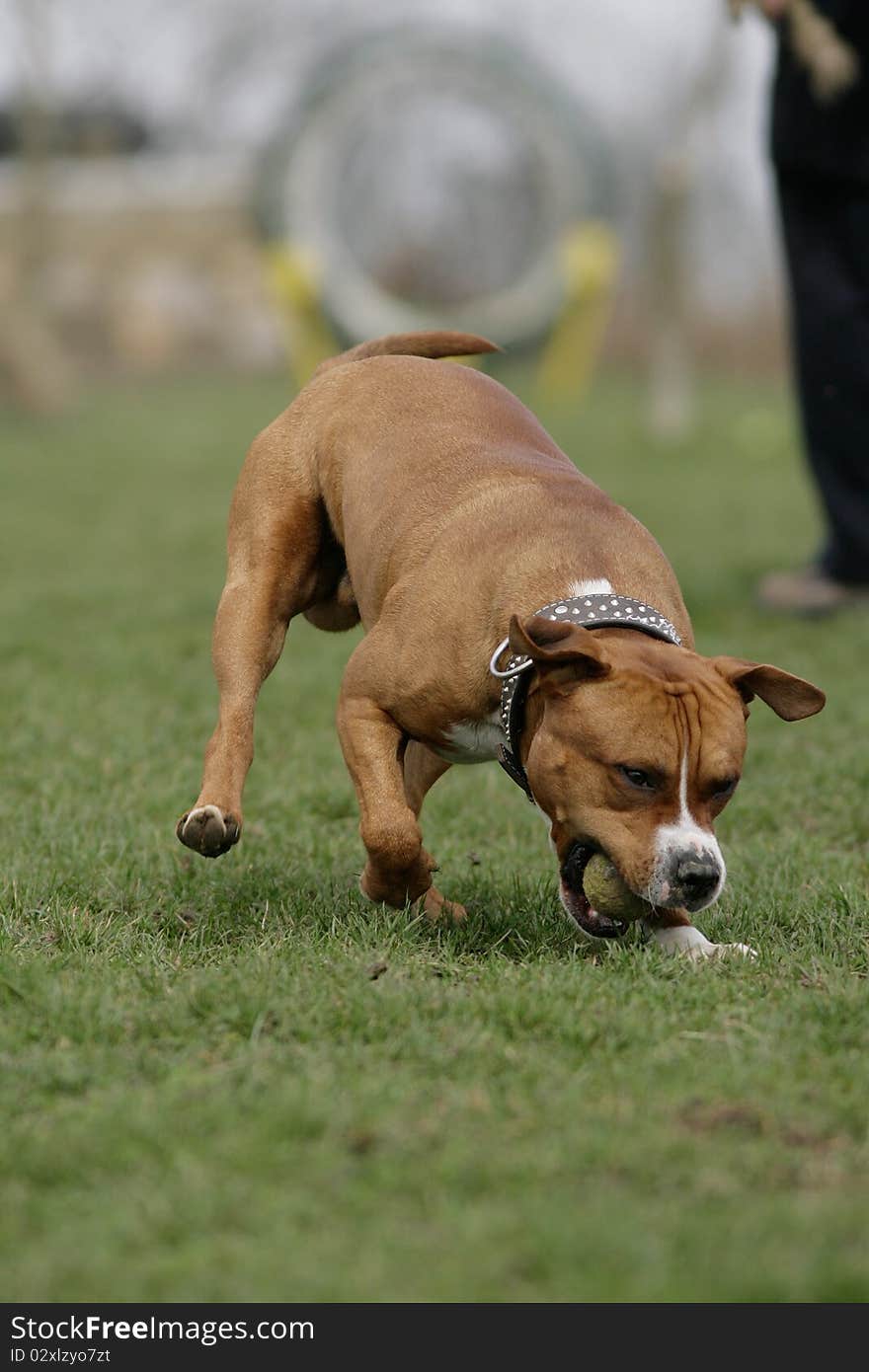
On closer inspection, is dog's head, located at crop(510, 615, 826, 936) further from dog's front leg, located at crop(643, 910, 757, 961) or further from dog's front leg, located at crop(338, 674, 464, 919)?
dog's front leg, located at crop(338, 674, 464, 919)

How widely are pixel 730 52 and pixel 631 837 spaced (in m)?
12.6

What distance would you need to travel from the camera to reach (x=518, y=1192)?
2.95m

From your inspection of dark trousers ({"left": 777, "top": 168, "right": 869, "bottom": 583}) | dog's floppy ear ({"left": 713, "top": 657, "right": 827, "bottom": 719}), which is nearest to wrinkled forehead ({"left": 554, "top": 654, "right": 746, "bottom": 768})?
dog's floppy ear ({"left": 713, "top": 657, "right": 827, "bottom": 719})

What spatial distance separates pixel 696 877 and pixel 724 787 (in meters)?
0.24

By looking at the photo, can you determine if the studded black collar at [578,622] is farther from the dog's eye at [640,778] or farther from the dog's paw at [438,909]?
the dog's paw at [438,909]

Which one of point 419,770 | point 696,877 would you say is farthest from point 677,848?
point 419,770

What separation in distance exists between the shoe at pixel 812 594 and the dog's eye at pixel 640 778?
472 cm

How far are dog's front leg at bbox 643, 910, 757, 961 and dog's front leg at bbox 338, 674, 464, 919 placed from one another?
1.64ft

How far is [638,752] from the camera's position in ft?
12.6

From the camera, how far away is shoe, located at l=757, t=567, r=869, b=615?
8375mm

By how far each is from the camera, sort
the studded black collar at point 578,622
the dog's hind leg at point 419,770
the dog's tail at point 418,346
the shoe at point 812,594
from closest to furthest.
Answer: the studded black collar at point 578,622, the dog's hind leg at point 419,770, the dog's tail at point 418,346, the shoe at point 812,594

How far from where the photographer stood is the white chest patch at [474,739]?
14.1ft

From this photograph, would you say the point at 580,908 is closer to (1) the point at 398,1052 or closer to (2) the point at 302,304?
(1) the point at 398,1052

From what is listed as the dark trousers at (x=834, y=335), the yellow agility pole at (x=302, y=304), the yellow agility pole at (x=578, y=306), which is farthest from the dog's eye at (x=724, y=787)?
the yellow agility pole at (x=578, y=306)
